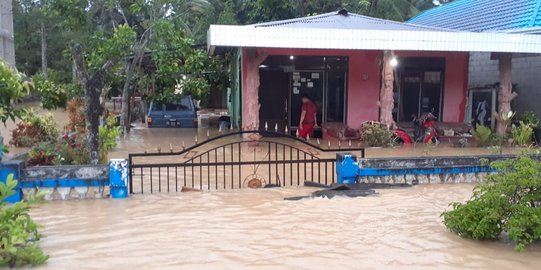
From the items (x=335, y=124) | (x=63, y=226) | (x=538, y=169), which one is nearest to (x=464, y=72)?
(x=335, y=124)

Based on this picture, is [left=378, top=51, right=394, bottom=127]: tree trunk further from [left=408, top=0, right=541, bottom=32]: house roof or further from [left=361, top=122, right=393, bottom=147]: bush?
[left=408, top=0, right=541, bottom=32]: house roof

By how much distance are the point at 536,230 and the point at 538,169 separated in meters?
0.71

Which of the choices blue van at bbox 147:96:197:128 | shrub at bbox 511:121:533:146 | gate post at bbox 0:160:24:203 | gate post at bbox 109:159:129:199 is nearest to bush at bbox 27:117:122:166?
gate post at bbox 0:160:24:203

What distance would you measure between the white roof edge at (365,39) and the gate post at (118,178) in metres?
5.63

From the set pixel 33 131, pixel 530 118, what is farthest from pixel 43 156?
pixel 530 118

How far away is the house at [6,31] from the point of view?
33781 millimetres

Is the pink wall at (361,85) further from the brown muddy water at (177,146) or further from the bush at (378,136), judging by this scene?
the bush at (378,136)

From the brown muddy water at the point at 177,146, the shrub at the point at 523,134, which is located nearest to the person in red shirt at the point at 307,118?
the brown muddy water at the point at 177,146

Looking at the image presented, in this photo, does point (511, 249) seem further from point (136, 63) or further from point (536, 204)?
point (136, 63)

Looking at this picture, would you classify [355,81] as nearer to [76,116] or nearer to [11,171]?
[76,116]

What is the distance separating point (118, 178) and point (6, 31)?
31959 millimetres

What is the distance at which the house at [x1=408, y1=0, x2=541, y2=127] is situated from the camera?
53.5 feet

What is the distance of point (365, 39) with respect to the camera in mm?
13625

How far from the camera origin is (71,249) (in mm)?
5590
